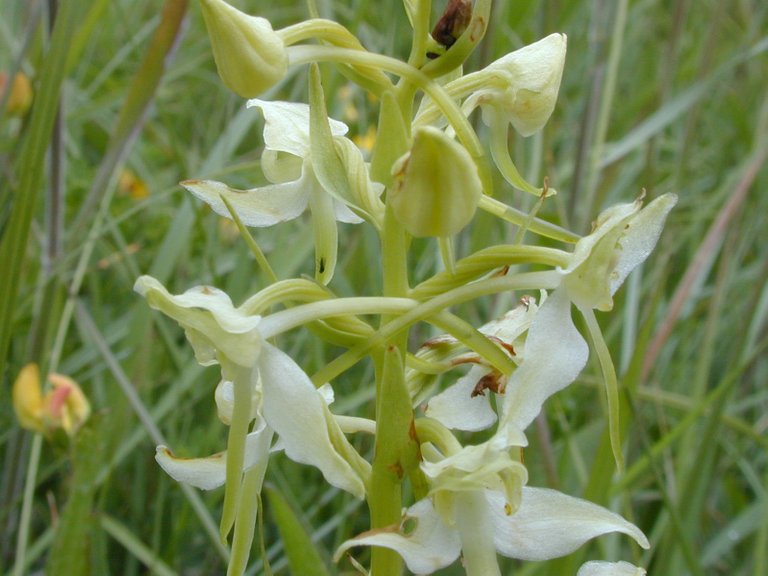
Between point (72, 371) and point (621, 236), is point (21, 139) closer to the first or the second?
point (72, 371)

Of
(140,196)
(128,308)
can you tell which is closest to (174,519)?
(128,308)

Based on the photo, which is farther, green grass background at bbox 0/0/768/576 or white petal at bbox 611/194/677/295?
green grass background at bbox 0/0/768/576

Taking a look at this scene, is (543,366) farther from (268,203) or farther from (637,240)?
(268,203)

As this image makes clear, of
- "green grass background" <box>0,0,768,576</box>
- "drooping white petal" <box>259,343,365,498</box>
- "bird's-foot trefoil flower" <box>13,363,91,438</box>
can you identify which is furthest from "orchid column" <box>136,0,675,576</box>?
"bird's-foot trefoil flower" <box>13,363,91,438</box>

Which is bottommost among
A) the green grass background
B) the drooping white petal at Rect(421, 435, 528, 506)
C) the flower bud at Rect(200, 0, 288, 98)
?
the green grass background

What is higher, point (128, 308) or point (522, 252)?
point (522, 252)

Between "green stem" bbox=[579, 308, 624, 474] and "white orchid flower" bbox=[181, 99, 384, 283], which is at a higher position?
"white orchid flower" bbox=[181, 99, 384, 283]

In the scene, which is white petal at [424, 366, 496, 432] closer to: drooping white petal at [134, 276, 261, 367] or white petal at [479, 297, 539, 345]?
white petal at [479, 297, 539, 345]
